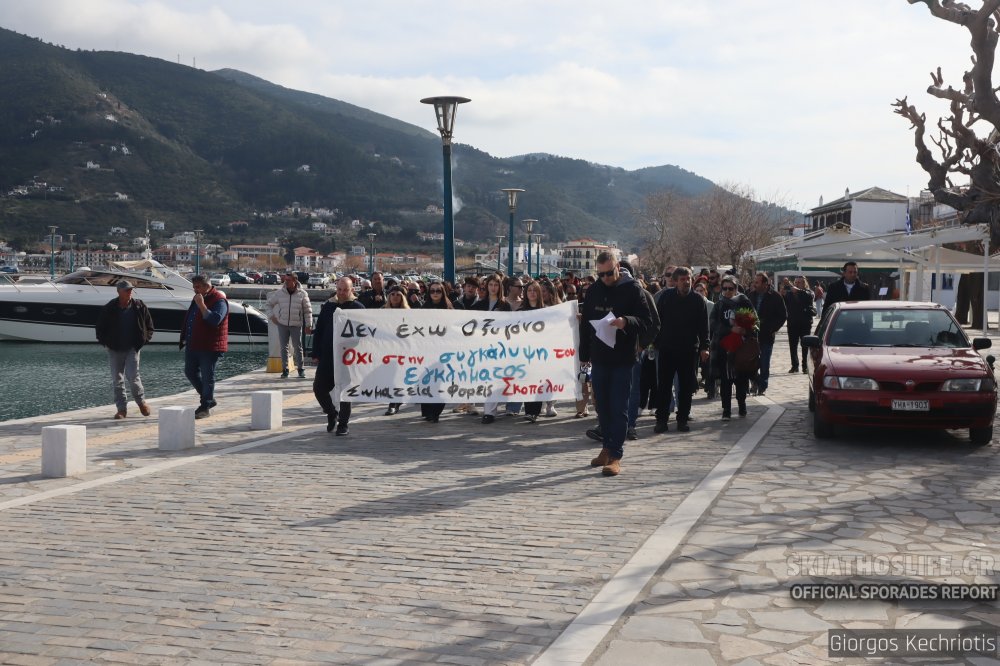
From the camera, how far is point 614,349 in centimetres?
885

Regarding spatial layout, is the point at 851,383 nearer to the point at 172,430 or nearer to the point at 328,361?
the point at 328,361

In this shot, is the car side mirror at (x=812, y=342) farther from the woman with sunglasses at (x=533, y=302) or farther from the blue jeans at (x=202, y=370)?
the blue jeans at (x=202, y=370)

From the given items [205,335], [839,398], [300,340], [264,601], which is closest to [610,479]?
[839,398]

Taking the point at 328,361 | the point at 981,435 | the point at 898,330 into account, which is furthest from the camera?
the point at 328,361

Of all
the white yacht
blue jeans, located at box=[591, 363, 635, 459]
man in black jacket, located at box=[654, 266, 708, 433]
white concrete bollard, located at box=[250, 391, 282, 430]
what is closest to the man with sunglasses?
blue jeans, located at box=[591, 363, 635, 459]

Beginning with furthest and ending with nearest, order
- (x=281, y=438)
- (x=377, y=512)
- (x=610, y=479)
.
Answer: (x=281, y=438)
(x=610, y=479)
(x=377, y=512)

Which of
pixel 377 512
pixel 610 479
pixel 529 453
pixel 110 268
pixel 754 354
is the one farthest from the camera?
pixel 110 268

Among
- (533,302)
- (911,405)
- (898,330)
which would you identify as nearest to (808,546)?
(911,405)

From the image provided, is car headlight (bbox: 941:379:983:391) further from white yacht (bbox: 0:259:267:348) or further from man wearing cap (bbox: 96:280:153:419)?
white yacht (bbox: 0:259:267:348)

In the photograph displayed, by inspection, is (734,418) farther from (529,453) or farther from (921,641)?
(921,641)

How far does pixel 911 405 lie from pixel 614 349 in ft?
11.0

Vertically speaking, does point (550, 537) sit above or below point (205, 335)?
below

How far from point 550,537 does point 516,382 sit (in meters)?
5.20

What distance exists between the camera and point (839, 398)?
10.2 m
